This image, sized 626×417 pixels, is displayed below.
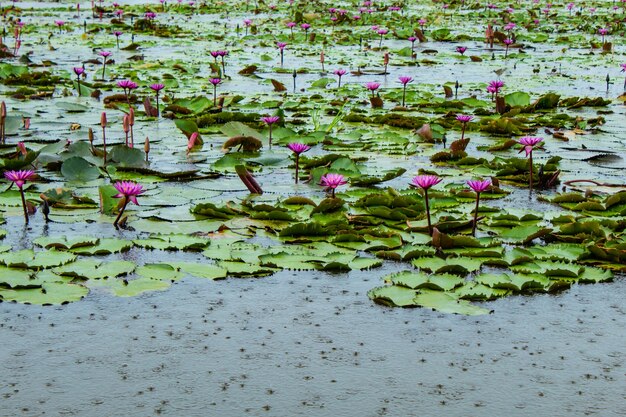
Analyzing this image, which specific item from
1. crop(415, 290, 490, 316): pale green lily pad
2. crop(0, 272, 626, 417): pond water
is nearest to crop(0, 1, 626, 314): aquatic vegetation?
crop(415, 290, 490, 316): pale green lily pad

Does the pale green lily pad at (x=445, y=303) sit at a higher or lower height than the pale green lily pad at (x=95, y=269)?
lower

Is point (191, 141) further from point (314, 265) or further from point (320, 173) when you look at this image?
point (314, 265)

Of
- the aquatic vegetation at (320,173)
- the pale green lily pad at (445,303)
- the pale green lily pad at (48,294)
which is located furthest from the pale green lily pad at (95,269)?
the pale green lily pad at (445,303)

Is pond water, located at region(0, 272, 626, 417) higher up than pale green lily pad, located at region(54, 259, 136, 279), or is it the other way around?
pale green lily pad, located at region(54, 259, 136, 279)

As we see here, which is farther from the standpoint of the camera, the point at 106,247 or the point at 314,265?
the point at 106,247

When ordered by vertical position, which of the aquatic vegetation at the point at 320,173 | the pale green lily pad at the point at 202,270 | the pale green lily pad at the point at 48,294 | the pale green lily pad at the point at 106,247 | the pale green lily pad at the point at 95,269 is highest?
the aquatic vegetation at the point at 320,173

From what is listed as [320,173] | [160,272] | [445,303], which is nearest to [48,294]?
[160,272]

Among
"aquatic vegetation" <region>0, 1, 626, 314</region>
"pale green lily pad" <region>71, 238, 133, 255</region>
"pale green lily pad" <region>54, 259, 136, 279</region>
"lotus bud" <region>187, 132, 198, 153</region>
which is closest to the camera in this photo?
"pale green lily pad" <region>54, 259, 136, 279</region>

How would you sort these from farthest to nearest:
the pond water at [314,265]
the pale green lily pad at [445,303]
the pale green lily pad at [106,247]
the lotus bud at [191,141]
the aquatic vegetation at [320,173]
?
the lotus bud at [191,141] < the pale green lily pad at [106,247] < the aquatic vegetation at [320,173] < the pale green lily pad at [445,303] < the pond water at [314,265]

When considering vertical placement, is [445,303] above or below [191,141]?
below

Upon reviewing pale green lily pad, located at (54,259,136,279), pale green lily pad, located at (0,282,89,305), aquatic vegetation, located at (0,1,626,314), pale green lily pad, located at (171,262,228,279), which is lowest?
pale green lily pad, located at (0,282,89,305)

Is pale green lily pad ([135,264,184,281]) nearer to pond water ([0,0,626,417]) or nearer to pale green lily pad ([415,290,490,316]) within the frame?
pond water ([0,0,626,417])

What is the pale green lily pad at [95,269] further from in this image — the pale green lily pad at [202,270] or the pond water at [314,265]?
the pale green lily pad at [202,270]

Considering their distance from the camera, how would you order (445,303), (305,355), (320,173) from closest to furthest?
(305,355) < (445,303) < (320,173)
